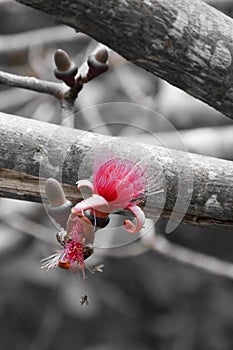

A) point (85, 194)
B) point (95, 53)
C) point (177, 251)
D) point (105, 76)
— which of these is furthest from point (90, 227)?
point (105, 76)

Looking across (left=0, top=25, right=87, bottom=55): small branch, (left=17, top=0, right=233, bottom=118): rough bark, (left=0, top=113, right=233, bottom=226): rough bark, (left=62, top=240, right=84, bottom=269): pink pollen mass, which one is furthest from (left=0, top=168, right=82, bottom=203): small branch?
(left=0, top=25, right=87, bottom=55): small branch

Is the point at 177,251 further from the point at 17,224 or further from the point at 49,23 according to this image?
the point at 49,23

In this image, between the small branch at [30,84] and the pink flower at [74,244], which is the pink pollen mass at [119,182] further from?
the small branch at [30,84]

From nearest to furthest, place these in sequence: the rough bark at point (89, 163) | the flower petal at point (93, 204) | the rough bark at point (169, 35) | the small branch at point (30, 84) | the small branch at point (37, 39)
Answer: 1. the rough bark at point (169, 35)
2. the flower petal at point (93, 204)
3. the rough bark at point (89, 163)
4. the small branch at point (30, 84)
5. the small branch at point (37, 39)

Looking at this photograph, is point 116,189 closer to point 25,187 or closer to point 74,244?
point 74,244

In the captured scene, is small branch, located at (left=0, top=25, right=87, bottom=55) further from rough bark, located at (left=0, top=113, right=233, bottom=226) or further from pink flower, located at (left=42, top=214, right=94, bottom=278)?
pink flower, located at (left=42, top=214, right=94, bottom=278)

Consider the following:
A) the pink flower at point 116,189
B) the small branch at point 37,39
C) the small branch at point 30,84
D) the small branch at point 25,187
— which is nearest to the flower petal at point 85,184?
the pink flower at point 116,189

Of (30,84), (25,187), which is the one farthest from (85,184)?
(30,84)
